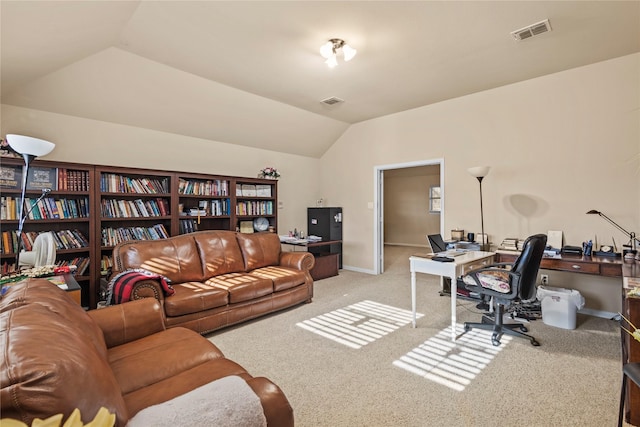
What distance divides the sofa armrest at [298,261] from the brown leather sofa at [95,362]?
2.04 metres

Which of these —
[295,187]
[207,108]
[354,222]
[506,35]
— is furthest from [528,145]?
[207,108]

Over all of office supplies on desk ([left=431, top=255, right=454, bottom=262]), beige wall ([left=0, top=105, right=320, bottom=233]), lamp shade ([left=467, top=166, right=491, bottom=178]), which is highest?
beige wall ([left=0, top=105, right=320, bottom=233])

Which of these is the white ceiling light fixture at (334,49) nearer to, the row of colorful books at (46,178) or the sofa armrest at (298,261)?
the sofa armrest at (298,261)

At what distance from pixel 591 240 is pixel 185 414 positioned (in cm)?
443

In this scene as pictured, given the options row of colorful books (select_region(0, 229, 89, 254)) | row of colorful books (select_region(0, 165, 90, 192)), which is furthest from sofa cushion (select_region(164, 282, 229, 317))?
row of colorful books (select_region(0, 165, 90, 192))

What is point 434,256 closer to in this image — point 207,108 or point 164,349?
point 164,349

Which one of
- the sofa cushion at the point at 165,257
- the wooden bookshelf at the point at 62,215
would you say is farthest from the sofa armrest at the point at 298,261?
the wooden bookshelf at the point at 62,215

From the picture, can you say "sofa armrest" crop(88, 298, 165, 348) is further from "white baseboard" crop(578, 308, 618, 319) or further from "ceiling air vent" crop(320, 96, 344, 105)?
"white baseboard" crop(578, 308, 618, 319)

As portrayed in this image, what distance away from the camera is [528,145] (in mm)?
3959

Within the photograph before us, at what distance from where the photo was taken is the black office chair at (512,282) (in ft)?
8.55

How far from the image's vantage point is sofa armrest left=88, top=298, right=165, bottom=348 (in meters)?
1.81

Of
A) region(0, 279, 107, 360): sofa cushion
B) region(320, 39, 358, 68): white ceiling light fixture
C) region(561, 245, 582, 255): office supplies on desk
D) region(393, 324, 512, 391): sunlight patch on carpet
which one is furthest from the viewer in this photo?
region(561, 245, 582, 255): office supplies on desk

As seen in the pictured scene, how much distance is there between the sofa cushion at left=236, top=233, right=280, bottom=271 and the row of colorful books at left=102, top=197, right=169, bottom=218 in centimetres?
119

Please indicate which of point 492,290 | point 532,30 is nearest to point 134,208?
point 492,290
